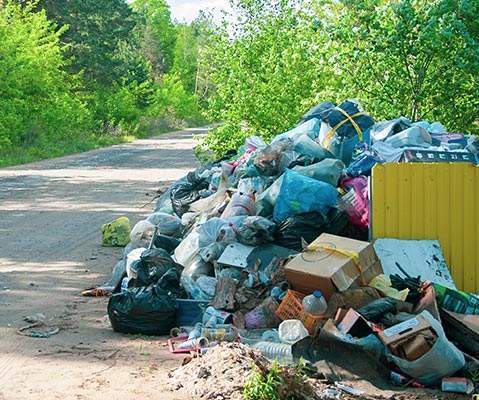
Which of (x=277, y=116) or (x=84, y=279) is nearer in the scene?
(x=84, y=279)

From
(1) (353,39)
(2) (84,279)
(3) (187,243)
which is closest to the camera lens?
(3) (187,243)

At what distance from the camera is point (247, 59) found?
16875 millimetres

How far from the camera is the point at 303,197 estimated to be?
24.0 ft

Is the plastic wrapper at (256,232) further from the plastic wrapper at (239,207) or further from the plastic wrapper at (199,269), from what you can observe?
the plastic wrapper at (239,207)

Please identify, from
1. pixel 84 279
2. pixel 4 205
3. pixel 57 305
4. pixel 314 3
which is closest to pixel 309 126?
pixel 84 279

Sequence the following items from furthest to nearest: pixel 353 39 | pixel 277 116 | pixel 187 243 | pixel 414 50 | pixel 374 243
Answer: pixel 277 116, pixel 353 39, pixel 414 50, pixel 187 243, pixel 374 243

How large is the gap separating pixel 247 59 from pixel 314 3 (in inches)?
119

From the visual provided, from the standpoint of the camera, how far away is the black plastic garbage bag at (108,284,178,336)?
633 cm

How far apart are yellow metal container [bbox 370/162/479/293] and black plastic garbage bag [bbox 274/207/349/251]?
33cm

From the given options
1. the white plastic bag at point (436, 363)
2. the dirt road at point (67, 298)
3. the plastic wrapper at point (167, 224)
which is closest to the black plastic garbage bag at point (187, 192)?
the plastic wrapper at point (167, 224)

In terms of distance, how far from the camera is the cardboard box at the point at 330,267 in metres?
6.01

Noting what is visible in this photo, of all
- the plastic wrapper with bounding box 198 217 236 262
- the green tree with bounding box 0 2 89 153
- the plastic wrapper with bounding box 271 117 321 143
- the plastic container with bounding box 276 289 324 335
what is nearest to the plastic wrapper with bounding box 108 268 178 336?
the plastic wrapper with bounding box 198 217 236 262

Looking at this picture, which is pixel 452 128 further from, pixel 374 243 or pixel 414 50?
pixel 374 243

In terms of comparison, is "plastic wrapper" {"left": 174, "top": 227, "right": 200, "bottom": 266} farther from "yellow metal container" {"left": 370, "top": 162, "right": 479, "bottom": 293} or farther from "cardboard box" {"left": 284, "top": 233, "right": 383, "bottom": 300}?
"yellow metal container" {"left": 370, "top": 162, "right": 479, "bottom": 293}
